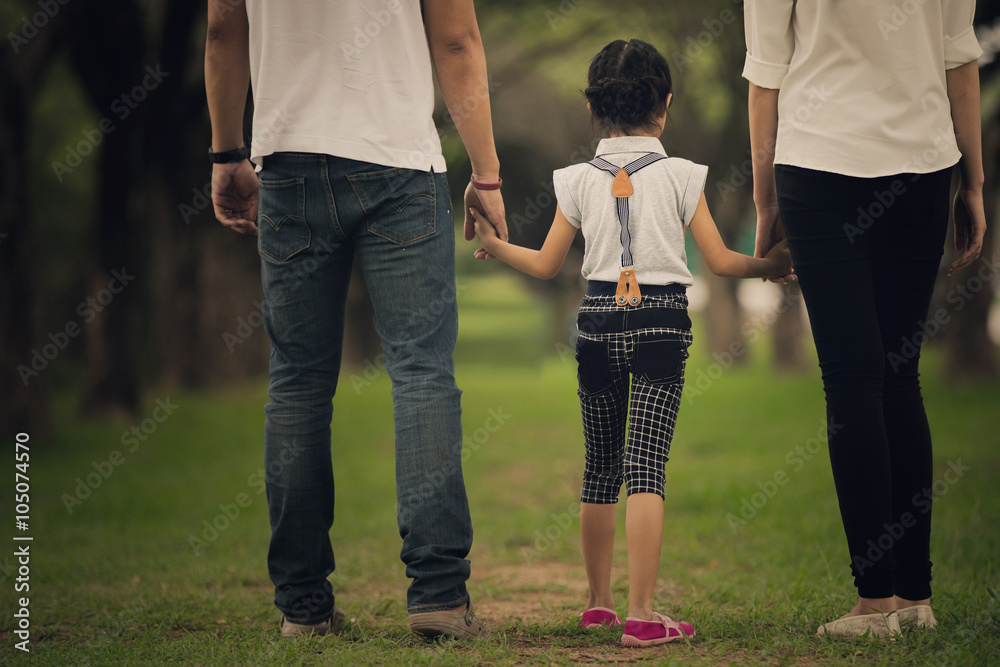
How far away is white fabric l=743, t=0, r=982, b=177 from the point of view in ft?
8.66

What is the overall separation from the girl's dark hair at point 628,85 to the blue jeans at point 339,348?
0.55 meters

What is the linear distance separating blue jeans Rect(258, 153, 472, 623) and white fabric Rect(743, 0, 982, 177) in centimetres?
108

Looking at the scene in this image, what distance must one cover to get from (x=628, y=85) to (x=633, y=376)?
2.82 feet

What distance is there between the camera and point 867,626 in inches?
104

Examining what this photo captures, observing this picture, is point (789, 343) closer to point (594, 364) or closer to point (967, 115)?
point (967, 115)

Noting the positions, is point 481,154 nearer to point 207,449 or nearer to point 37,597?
point 37,597

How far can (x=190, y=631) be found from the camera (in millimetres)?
3135

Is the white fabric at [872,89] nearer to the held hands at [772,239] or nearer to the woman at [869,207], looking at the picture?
the woman at [869,207]

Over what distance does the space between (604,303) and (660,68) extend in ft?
2.38
